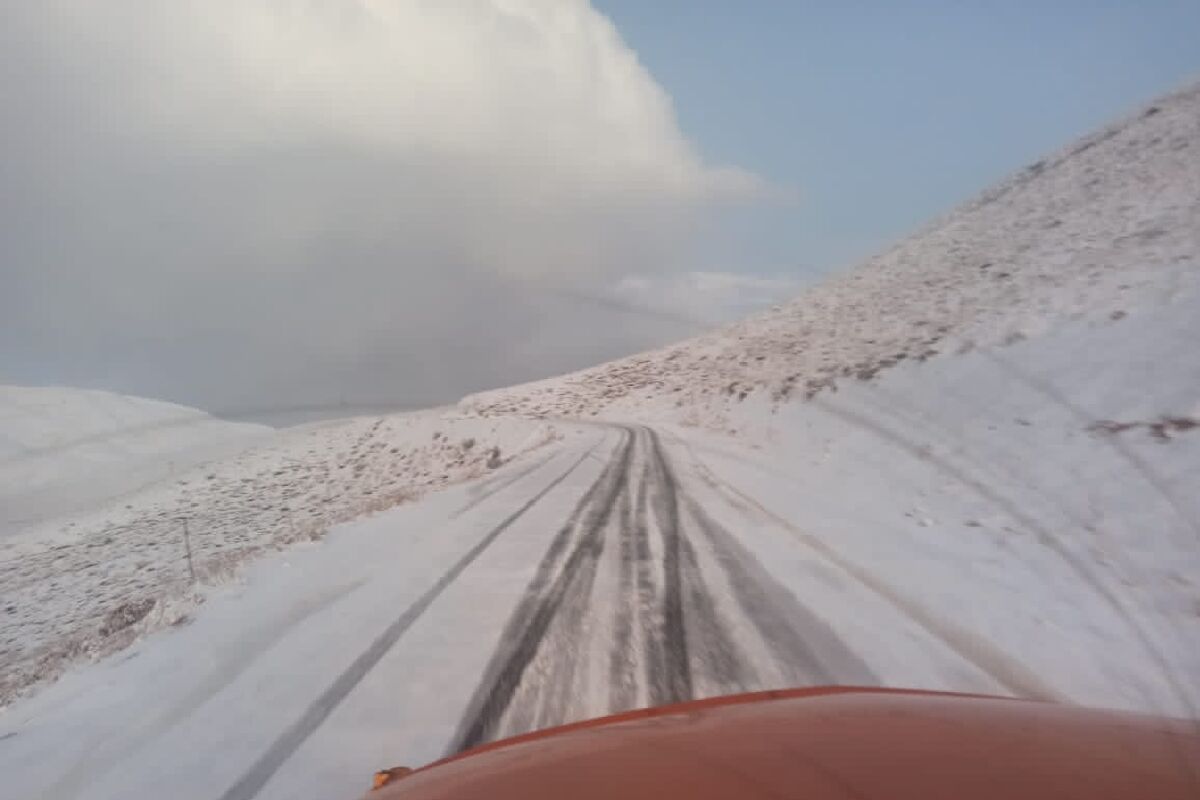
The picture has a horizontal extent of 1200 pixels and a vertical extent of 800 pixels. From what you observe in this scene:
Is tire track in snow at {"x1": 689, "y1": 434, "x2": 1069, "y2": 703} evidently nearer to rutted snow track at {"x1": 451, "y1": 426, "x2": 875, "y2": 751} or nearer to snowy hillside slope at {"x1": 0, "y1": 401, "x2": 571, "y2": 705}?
rutted snow track at {"x1": 451, "y1": 426, "x2": 875, "y2": 751}

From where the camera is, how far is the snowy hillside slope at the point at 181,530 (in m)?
7.11

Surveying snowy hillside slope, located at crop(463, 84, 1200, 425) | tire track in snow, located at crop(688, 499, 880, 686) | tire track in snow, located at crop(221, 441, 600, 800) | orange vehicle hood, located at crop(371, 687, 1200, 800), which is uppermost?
snowy hillside slope, located at crop(463, 84, 1200, 425)

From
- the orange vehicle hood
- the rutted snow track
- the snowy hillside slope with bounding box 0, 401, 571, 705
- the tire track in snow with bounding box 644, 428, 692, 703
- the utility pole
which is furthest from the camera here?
the utility pole

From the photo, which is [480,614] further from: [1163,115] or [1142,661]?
Result: [1163,115]

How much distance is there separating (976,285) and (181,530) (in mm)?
22533

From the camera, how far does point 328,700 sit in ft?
13.6

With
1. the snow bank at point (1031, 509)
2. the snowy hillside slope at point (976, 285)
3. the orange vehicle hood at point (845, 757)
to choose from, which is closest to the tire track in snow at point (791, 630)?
the snow bank at point (1031, 509)

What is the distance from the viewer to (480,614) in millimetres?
5594

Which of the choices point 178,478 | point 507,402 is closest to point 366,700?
point 178,478

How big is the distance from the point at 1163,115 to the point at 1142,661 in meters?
39.3

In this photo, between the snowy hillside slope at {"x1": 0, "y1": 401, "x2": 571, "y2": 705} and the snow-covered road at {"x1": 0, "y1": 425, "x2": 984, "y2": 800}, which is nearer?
the snow-covered road at {"x1": 0, "y1": 425, "x2": 984, "y2": 800}

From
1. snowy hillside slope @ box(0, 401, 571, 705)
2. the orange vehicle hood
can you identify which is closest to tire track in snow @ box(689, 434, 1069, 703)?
the orange vehicle hood

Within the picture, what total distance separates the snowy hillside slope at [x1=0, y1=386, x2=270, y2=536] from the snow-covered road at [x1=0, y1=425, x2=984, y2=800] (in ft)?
24.4

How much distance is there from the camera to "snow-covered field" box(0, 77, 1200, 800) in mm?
4070
